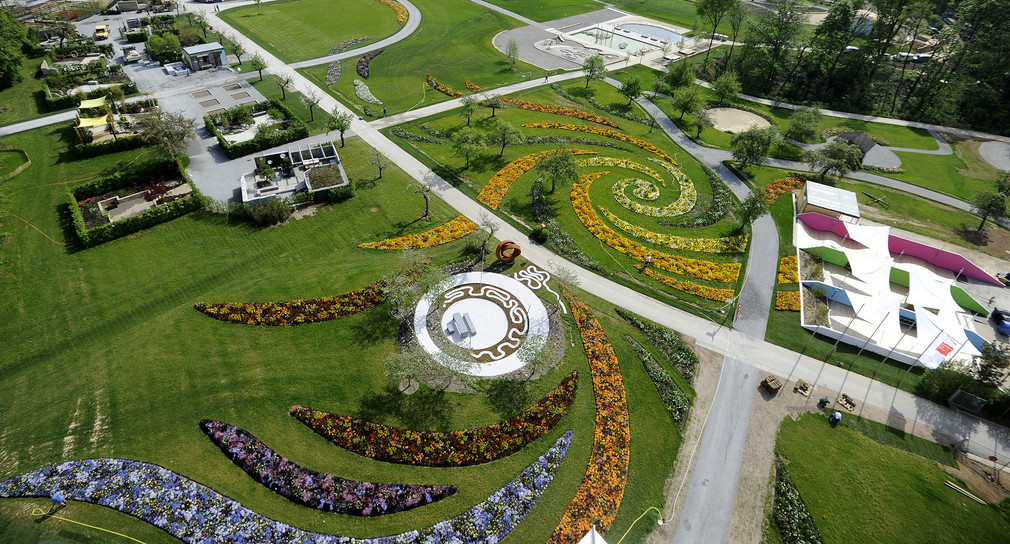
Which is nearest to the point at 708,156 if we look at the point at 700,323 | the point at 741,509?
the point at 700,323

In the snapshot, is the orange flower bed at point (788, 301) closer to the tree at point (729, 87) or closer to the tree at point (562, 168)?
the tree at point (562, 168)

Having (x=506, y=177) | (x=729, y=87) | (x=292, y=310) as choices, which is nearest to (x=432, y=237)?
(x=506, y=177)

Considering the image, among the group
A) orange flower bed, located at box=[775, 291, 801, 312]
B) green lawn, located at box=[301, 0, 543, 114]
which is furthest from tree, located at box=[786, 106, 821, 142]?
green lawn, located at box=[301, 0, 543, 114]

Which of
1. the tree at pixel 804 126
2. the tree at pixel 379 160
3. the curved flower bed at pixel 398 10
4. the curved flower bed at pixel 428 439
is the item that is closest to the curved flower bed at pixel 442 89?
the tree at pixel 379 160

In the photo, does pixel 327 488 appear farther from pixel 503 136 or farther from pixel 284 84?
pixel 284 84

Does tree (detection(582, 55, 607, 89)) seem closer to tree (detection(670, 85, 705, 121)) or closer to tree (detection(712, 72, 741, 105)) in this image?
tree (detection(670, 85, 705, 121))

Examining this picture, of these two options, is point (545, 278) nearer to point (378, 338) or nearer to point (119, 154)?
point (378, 338)
